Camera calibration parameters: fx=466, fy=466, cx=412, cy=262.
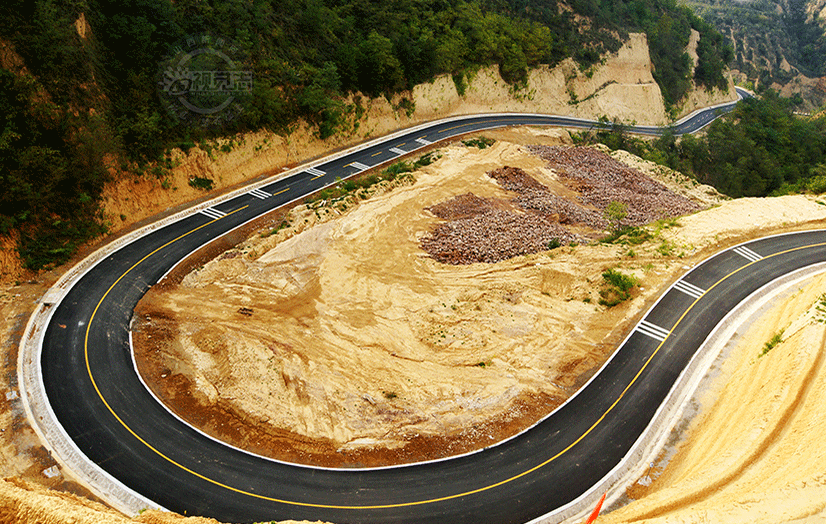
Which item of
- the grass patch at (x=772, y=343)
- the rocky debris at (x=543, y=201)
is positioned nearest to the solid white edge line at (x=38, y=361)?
the grass patch at (x=772, y=343)

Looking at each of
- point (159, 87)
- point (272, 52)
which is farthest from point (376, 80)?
point (159, 87)

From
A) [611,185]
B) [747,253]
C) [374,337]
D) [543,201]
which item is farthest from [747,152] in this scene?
[374,337]

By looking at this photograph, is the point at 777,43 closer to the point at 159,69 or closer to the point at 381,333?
the point at 159,69

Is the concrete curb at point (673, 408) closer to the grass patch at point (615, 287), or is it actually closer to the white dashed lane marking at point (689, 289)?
the white dashed lane marking at point (689, 289)

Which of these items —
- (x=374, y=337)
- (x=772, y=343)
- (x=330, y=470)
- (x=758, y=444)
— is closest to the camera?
(x=758, y=444)

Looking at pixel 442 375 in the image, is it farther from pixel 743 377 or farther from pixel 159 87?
pixel 159 87

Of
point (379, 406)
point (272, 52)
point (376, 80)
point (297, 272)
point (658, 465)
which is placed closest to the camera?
point (658, 465)
